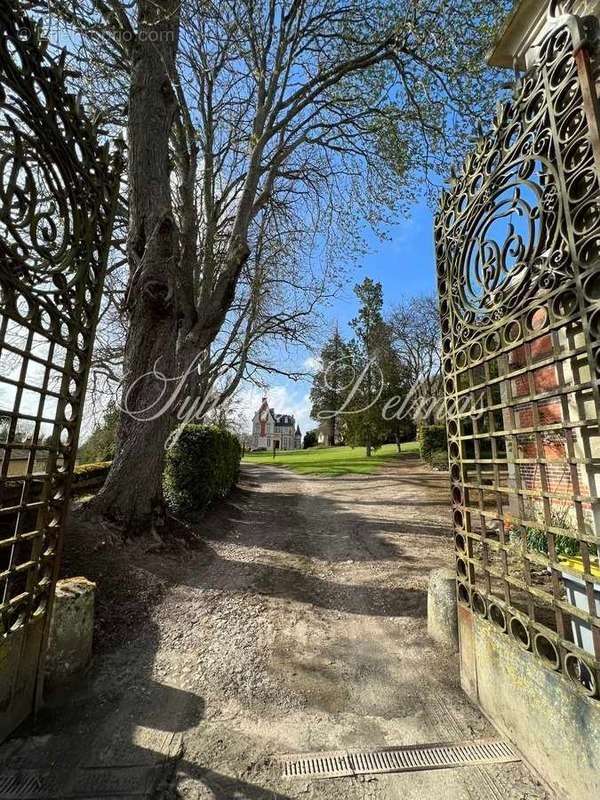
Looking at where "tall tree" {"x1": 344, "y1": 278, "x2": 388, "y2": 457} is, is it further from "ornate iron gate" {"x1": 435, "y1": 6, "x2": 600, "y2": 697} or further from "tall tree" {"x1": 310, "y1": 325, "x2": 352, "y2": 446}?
"ornate iron gate" {"x1": 435, "y1": 6, "x2": 600, "y2": 697}

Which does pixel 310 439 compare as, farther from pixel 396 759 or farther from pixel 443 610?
pixel 396 759

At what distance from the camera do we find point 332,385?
35.4 metres

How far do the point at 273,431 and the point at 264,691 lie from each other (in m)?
71.0

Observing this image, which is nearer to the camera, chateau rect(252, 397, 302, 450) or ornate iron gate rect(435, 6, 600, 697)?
ornate iron gate rect(435, 6, 600, 697)

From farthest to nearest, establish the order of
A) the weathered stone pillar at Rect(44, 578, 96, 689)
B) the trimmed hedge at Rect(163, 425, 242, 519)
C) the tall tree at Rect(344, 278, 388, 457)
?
the tall tree at Rect(344, 278, 388, 457), the trimmed hedge at Rect(163, 425, 242, 519), the weathered stone pillar at Rect(44, 578, 96, 689)

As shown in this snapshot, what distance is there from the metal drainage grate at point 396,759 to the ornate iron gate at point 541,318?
1.99 ft

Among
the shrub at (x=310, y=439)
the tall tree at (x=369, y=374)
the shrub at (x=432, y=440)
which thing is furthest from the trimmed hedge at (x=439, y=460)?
the shrub at (x=310, y=439)

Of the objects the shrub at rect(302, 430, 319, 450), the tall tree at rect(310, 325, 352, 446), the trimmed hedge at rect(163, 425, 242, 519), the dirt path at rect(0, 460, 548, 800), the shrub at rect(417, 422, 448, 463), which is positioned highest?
the tall tree at rect(310, 325, 352, 446)

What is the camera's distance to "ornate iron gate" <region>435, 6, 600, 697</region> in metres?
1.76

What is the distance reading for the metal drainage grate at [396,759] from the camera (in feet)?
6.57

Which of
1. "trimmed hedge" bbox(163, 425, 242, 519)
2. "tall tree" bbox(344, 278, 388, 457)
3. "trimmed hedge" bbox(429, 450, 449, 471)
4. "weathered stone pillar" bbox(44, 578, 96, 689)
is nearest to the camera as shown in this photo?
"weathered stone pillar" bbox(44, 578, 96, 689)

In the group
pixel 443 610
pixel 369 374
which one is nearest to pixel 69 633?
pixel 443 610

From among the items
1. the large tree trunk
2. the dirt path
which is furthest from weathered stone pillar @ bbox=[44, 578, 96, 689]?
the large tree trunk

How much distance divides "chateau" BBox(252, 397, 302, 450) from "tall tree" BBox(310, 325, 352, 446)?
737 inches
